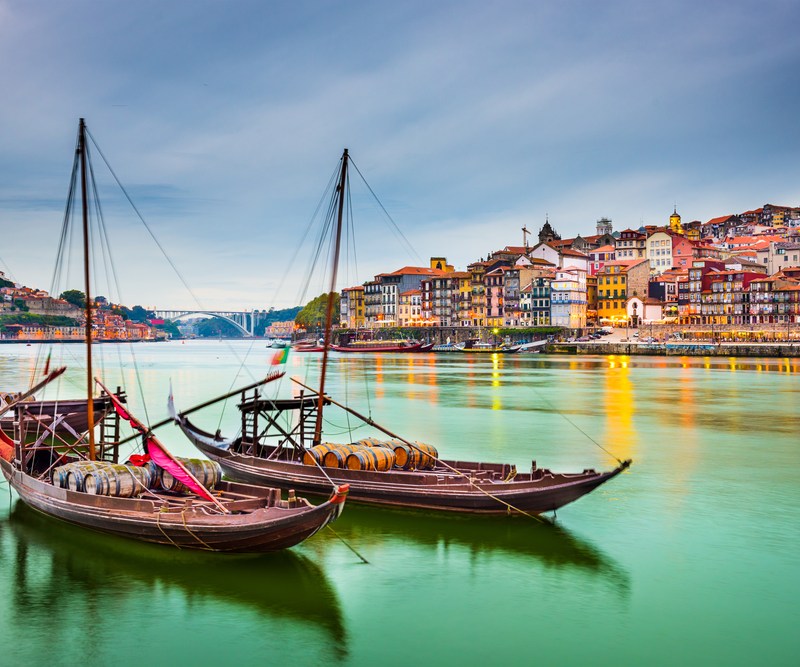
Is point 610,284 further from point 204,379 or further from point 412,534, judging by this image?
point 412,534

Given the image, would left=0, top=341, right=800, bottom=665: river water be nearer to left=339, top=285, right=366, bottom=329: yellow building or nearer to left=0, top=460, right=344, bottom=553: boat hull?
left=0, top=460, right=344, bottom=553: boat hull

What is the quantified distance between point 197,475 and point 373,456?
14.7 feet

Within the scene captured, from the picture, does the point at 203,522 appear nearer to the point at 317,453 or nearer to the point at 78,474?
the point at 78,474

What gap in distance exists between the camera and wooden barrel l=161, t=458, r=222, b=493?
54.5 ft

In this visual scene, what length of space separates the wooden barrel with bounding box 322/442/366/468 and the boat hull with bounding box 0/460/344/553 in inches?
142

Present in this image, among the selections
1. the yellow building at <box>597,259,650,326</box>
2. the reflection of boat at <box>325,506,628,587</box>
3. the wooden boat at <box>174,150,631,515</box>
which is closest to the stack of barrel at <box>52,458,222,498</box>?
the wooden boat at <box>174,150,631,515</box>

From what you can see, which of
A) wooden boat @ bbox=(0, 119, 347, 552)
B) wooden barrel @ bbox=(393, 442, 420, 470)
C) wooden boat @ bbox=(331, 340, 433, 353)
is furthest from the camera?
wooden boat @ bbox=(331, 340, 433, 353)

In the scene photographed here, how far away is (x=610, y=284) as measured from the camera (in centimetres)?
13712

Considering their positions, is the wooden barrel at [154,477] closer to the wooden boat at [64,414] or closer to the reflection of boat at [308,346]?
the wooden boat at [64,414]

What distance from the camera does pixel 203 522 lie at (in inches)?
576

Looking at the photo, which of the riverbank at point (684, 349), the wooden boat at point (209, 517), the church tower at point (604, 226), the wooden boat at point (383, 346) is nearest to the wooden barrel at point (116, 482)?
the wooden boat at point (209, 517)

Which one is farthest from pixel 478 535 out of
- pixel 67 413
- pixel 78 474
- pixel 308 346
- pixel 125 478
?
pixel 308 346

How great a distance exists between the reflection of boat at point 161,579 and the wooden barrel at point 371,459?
341 cm

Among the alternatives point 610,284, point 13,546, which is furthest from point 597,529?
point 610,284
